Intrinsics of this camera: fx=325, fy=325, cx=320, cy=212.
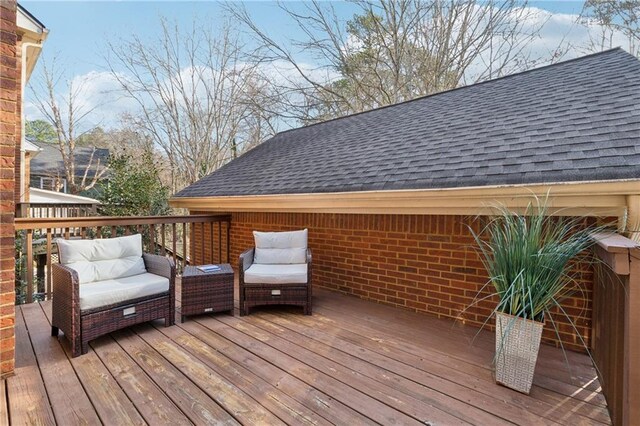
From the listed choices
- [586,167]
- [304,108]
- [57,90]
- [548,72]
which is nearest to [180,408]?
[586,167]

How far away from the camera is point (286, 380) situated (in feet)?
8.07

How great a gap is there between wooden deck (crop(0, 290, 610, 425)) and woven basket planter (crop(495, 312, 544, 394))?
9cm

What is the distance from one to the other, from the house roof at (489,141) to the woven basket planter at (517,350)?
119 cm

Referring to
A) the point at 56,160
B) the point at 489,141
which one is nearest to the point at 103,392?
the point at 489,141

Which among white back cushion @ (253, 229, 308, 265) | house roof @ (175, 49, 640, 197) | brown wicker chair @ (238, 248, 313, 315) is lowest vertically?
brown wicker chair @ (238, 248, 313, 315)

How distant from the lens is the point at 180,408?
83.7 inches

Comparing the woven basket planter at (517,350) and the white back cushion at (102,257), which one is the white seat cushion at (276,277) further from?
the woven basket planter at (517,350)

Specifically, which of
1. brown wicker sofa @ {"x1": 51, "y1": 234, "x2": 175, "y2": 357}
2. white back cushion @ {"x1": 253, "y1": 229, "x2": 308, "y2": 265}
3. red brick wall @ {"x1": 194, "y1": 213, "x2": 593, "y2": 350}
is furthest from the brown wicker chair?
red brick wall @ {"x1": 194, "y1": 213, "x2": 593, "y2": 350}

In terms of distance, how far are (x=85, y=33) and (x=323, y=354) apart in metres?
15.5

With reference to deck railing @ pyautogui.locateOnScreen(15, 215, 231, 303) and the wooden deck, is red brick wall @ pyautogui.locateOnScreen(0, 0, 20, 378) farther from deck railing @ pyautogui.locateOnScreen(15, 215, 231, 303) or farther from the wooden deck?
deck railing @ pyautogui.locateOnScreen(15, 215, 231, 303)

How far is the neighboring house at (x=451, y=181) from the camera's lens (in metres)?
2.74

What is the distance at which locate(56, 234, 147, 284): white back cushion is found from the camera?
3346 mm

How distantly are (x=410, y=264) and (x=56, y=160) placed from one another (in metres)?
23.4

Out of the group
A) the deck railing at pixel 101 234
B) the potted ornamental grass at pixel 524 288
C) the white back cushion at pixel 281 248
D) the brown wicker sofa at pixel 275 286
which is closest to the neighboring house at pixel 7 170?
the deck railing at pixel 101 234
